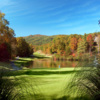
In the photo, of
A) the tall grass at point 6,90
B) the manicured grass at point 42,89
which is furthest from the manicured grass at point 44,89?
the tall grass at point 6,90

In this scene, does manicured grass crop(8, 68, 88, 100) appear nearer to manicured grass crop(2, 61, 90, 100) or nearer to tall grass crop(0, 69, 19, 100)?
manicured grass crop(2, 61, 90, 100)

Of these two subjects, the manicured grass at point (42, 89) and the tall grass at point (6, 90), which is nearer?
the tall grass at point (6, 90)

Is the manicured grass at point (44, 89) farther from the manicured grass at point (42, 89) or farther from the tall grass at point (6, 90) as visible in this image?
the tall grass at point (6, 90)

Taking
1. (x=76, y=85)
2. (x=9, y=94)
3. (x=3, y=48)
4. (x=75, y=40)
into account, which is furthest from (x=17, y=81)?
(x=75, y=40)

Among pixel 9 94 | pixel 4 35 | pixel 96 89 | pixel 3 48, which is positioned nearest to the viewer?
pixel 9 94

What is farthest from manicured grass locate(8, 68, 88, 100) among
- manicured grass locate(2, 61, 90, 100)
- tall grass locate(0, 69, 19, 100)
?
tall grass locate(0, 69, 19, 100)

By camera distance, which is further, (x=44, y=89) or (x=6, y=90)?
(x=44, y=89)

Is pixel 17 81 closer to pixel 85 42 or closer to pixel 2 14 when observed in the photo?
pixel 2 14

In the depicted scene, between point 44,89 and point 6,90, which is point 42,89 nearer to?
point 44,89

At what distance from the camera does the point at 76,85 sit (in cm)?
183

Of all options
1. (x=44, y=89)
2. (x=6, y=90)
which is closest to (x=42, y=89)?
(x=44, y=89)

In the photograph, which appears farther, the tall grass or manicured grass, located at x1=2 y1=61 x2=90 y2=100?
manicured grass, located at x1=2 y1=61 x2=90 y2=100

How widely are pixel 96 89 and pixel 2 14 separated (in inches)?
607

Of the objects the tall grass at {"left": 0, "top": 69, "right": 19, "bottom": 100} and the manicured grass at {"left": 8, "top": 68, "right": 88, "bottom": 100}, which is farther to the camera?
the manicured grass at {"left": 8, "top": 68, "right": 88, "bottom": 100}
